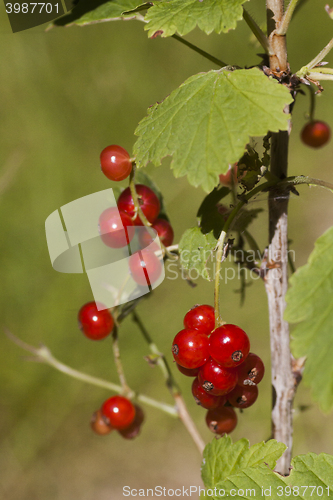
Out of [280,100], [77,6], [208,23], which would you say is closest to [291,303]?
[280,100]

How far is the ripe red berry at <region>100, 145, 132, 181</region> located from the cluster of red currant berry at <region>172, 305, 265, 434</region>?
319 mm

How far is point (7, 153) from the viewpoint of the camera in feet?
8.04

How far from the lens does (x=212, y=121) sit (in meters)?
0.68

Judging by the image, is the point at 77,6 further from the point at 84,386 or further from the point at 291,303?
the point at 84,386

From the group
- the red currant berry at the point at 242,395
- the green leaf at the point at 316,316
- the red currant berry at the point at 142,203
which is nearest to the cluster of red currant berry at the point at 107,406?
the red currant berry at the point at 142,203

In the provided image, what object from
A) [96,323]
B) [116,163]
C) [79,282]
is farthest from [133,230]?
[79,282]

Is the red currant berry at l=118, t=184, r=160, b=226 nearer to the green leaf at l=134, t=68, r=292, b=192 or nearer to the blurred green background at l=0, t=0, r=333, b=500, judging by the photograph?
the green leaf at l=134, t=68, r=292, b=192

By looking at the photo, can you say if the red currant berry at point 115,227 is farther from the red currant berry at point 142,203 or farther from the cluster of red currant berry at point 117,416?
the cluster of red currant berry at point 117,416

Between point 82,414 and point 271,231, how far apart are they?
227 cm

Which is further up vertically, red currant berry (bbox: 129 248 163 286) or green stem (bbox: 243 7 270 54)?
green stem (bbox: 243 7 270 54)

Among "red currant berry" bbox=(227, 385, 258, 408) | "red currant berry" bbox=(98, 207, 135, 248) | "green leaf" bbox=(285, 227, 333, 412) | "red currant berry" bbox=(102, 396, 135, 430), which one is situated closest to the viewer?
"green leaf" bbox=(285, 227, 333, 412)

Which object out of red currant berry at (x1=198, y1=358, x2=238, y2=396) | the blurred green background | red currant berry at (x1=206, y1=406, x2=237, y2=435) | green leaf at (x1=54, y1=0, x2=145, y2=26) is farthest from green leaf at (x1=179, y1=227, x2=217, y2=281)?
the blurred green background

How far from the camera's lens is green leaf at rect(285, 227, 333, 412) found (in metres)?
0.55

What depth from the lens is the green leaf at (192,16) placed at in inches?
26.7
